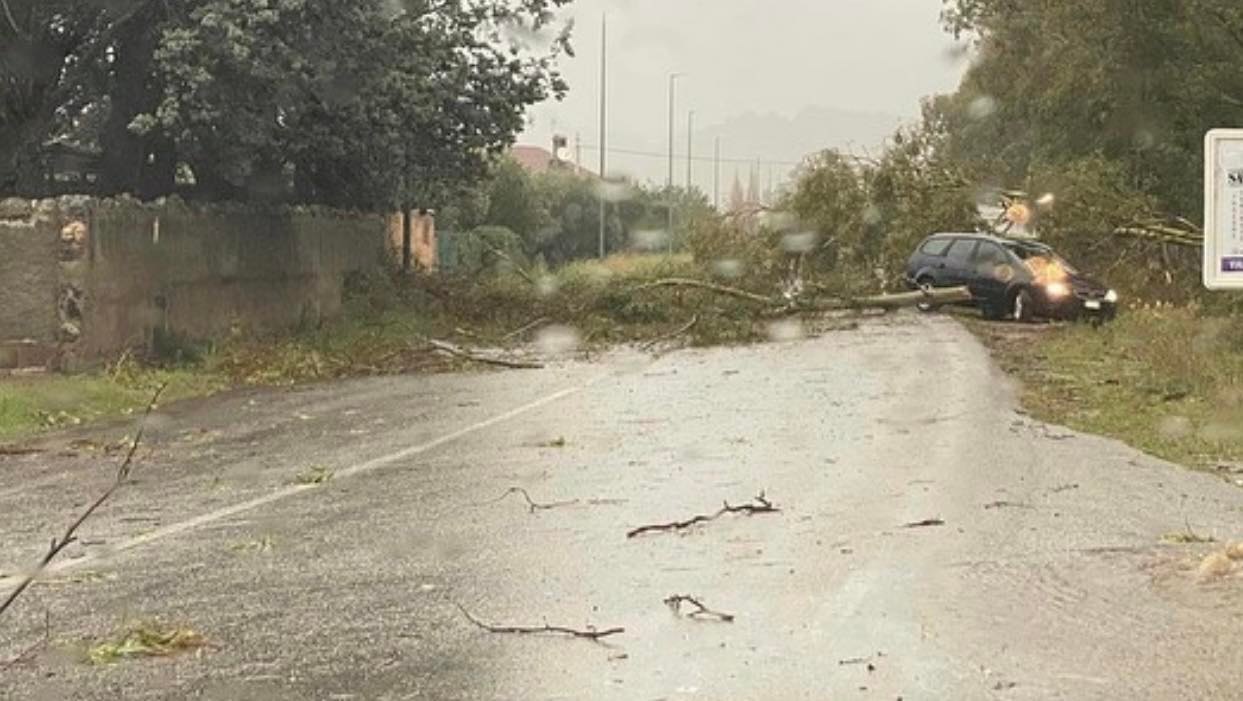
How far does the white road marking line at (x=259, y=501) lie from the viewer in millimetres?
8586

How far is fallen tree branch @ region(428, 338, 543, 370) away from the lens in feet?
67.8

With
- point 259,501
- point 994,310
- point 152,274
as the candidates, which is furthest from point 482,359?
point 259,501

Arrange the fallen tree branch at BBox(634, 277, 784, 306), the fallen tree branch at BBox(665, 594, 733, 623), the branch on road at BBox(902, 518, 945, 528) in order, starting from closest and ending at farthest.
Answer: the fallen tree branch at BBox(665, 594, 733, 623)
the branch on road at BBox(902, 518, 945, 528)
the fallen tree branch at BBox(634, 277, 784, 306)

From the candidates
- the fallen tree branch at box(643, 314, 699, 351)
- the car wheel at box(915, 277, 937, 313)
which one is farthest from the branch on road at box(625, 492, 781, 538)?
the car wheel at box(915, 277, 937, 313)

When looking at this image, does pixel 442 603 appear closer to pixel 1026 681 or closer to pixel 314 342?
pixel 1026 681

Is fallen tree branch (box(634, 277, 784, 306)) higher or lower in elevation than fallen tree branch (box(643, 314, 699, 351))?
higher

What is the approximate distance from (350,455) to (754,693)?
7537 millimetres

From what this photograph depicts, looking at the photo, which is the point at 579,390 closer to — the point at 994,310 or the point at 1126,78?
the point at 994,310

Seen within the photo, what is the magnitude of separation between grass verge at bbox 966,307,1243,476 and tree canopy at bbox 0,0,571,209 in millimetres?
8300

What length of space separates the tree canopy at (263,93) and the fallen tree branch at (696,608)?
12.8 metres

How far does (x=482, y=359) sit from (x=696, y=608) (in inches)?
562

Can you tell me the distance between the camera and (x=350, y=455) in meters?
12.9

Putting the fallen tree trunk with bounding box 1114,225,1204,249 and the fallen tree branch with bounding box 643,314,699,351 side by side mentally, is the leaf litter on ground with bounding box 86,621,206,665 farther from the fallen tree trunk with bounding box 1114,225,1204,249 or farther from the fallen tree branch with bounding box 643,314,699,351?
the fallen tree trunk with bounding box 1114,225,1204,249

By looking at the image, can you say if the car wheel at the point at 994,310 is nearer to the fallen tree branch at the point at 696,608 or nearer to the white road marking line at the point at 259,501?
the white road marking line at the point at 259,501
